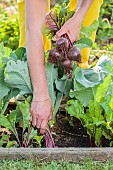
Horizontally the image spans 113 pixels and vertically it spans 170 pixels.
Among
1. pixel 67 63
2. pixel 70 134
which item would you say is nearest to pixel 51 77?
pixel 67 63

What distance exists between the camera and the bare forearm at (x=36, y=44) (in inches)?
97.7

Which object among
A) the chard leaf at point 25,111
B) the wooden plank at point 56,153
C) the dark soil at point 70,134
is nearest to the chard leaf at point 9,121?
the chard leaf at point 25,111

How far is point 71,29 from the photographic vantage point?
101 inches

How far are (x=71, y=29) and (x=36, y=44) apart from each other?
0.19m

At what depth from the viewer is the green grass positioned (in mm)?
2458

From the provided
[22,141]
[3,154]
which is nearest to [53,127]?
[22,141]

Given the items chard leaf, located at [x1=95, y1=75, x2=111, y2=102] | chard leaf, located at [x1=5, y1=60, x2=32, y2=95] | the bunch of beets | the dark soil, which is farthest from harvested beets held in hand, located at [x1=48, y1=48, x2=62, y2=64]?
the dark soil

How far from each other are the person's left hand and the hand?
320 mm

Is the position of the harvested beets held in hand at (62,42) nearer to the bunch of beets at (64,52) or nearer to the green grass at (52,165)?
the bunch of beets at (64,52)

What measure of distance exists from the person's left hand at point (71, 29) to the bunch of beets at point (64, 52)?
0.8 inches

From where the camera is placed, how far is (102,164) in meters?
2.51

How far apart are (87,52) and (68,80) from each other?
43 centimetres

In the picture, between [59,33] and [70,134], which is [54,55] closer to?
[59,33]

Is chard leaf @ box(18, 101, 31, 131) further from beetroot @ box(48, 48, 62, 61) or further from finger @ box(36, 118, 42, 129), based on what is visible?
beetroot @ box(48, 48, 62, 61)
